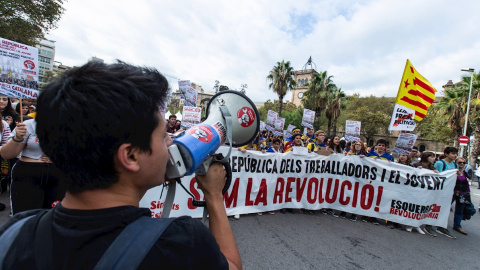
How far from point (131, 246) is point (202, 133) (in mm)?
545

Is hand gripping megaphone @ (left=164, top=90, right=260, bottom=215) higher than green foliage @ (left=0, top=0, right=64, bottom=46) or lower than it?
lower

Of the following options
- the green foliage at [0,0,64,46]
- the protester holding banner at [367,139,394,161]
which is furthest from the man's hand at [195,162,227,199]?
the green foliage at [0,0,64,46]

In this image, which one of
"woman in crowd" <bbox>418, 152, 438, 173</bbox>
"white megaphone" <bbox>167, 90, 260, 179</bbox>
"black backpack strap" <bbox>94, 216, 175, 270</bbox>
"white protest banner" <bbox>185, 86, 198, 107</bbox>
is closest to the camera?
"black backpack strap" <bbox>94, 216, 175, 270</bbox>

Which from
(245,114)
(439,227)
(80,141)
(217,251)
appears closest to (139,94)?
(80,141)

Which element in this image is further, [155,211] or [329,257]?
[155,211]

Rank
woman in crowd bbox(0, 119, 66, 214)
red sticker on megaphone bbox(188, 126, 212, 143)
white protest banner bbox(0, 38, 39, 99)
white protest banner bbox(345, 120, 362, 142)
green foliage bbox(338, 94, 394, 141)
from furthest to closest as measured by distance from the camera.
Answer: green foliage bbox(338, 94, 394, 141), white protest banner bbox(345, 120, 362, 142), white protest banner bbox(0, 38, 39, 99), woman in crowd bbox(0, 119, 66, 214), red sticker on megaphone bbox(188, 126, 212, 143)

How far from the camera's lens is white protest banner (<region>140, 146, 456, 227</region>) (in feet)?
15.6

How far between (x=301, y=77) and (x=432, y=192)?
8237 centimetres

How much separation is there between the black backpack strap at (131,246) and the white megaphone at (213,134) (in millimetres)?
268

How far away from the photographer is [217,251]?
720 millimetres

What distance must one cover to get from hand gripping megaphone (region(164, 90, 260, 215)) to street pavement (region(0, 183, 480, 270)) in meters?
2.12

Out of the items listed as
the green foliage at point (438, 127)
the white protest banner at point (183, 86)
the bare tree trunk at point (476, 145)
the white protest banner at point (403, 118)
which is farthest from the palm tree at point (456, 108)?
the white protest banner at point (183, 86)

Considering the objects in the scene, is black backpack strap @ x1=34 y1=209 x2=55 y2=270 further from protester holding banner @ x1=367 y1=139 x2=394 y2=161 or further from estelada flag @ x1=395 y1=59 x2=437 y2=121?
estelada flag @ x1=395 y1=59 x2=437 y2=121

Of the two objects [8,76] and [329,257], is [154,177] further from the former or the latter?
[8,76]
